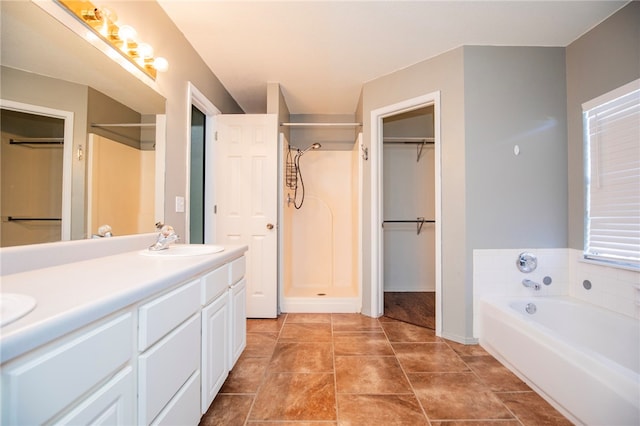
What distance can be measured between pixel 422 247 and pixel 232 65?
3090 mm

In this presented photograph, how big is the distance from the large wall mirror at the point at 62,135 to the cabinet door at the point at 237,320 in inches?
26.3

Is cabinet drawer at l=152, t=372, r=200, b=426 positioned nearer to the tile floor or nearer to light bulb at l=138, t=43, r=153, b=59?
the tile floor

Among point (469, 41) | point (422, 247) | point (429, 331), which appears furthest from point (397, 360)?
point (469, 41)

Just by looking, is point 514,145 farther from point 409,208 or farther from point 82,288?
point 82,288

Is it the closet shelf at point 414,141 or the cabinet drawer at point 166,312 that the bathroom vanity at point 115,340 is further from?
the closet shelf at point 414,141

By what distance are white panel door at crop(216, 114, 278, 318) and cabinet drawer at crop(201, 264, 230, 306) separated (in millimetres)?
1147

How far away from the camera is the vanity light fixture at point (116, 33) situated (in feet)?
3.85

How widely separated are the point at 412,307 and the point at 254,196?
6.99 feet

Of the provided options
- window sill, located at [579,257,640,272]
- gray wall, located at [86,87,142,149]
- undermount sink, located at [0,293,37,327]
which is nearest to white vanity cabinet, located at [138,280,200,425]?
undermount sink, located at [0,293,37,327]

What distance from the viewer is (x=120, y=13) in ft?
4.62

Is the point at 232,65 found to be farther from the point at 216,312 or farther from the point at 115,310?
the point at 115,310

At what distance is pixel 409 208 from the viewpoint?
141 inches

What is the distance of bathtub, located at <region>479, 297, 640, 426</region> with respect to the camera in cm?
109

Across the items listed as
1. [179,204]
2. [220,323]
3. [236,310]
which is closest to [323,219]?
[179,204]
